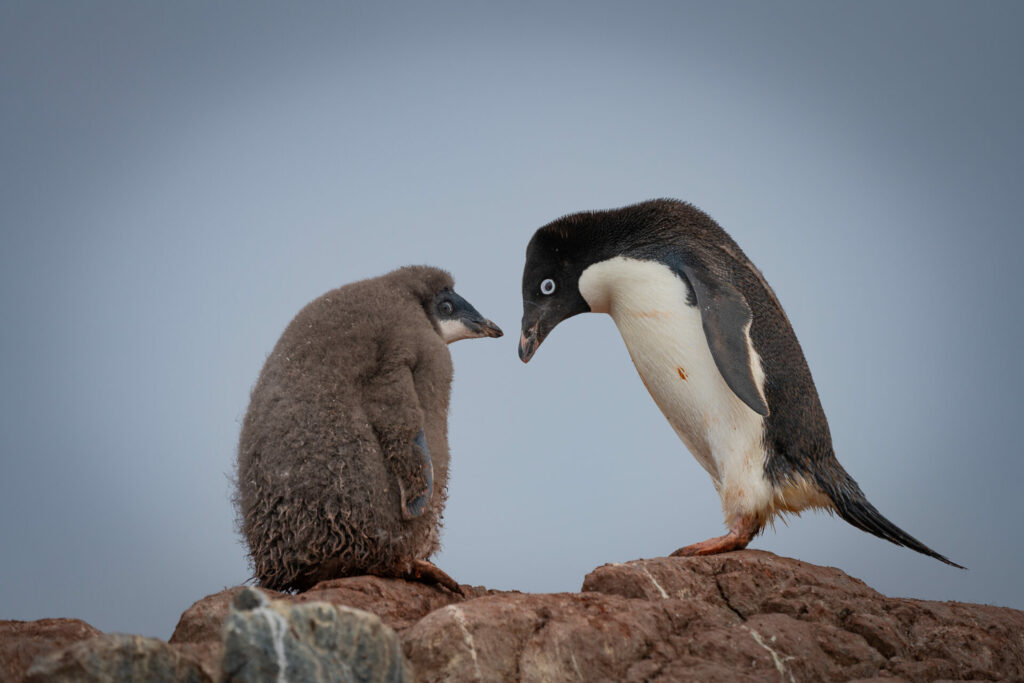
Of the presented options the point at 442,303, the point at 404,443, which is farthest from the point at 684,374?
the point at 404,443

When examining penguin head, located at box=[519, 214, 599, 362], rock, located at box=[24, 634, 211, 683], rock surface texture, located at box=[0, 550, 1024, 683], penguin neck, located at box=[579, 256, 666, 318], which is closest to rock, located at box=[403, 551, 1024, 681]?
rock surface texture, located at box=[0, 550, 1024, 683]

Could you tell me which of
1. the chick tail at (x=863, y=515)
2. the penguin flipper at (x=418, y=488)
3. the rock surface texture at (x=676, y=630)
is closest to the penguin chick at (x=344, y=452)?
the penguin flipper at (x=418, y=488)

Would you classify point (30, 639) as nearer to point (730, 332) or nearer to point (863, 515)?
point (730, 332)

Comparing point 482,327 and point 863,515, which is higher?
point 482,327

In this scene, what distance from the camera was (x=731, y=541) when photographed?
7.78 ft

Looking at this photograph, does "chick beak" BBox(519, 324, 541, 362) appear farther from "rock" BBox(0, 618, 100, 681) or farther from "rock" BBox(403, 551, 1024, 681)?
"rock" BBox(0, 618, 100, 681)

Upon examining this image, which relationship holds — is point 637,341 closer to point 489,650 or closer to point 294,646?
point 489,650

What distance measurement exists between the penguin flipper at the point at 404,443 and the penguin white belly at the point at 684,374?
2.67ft

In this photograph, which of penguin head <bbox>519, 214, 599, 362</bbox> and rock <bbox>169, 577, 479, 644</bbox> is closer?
rock <bbox>169, 577, 479, 644</bbox>

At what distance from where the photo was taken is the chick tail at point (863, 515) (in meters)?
2.46

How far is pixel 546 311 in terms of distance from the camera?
281 centimetres

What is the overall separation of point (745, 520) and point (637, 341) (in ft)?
1.98

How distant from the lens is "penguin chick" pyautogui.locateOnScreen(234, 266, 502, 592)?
2.05 metres

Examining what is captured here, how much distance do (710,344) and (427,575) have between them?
3.18 ft
